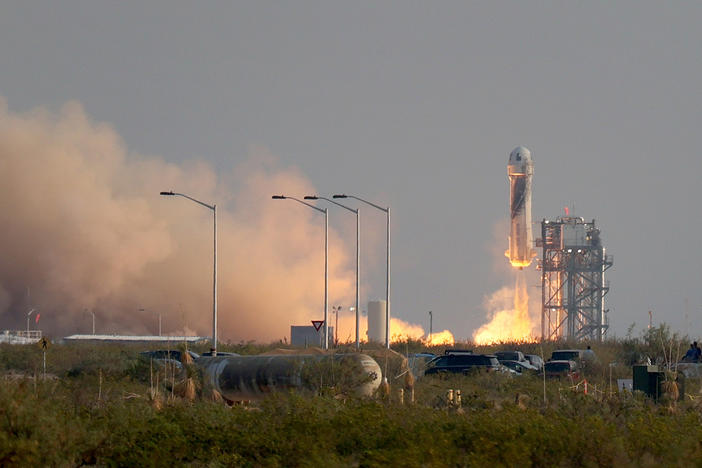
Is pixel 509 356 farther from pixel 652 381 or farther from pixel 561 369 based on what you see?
pixel 652 381

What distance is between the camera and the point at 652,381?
3266 centimetres

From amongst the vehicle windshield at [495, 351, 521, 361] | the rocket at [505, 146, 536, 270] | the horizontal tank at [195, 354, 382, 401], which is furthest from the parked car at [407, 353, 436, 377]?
the rocket at [505, 146, 536, 270]

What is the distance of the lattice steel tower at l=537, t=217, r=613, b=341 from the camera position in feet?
333

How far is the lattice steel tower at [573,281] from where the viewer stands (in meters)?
102

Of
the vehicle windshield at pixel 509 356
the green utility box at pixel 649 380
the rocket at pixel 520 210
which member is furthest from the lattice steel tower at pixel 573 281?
the green utility box at pixel 649 380

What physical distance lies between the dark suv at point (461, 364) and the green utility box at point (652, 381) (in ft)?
41.2

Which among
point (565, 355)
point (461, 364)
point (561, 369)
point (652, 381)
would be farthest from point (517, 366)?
point (652, 381)

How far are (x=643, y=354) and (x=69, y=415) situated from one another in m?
39.2

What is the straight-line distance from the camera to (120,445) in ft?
68.9

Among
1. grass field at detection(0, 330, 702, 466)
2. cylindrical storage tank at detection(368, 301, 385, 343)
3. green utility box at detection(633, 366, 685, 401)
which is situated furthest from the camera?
cylindrical storage tank at detection(368, 301, 385, 343)

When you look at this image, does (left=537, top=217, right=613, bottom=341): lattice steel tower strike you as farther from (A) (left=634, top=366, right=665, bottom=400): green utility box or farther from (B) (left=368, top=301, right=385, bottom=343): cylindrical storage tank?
(A) (left=634, top=366, right=665, bottom=400): green utility box

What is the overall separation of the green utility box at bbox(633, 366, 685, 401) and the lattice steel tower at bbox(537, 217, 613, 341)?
6788 centimetres

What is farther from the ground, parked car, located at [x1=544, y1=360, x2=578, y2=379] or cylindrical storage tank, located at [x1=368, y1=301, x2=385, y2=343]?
cylindrical storage tank, located at [x1=368, y1=301, x2=385, y2=343]

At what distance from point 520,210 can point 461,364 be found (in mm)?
51495
